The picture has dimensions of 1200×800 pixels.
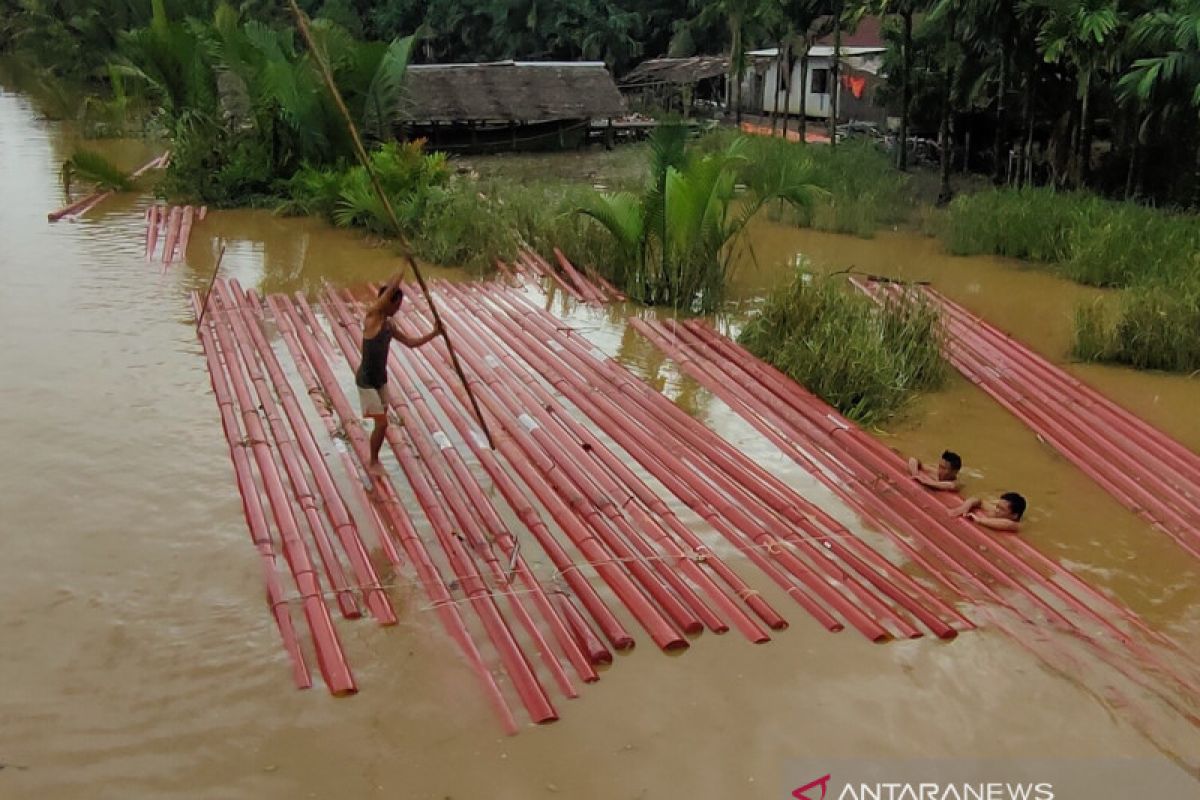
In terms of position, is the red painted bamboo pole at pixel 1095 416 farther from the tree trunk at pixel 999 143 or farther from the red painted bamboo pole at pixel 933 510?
the tree trunk at pixel 999 143

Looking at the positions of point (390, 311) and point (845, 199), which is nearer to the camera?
point (390, 311)

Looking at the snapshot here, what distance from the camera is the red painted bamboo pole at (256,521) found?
10.4 feet

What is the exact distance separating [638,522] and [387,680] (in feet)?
4.21

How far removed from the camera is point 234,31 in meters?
11.5

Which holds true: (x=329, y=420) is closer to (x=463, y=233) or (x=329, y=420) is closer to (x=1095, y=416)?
(x=1095, y=416)

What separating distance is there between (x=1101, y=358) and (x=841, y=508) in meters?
3.06

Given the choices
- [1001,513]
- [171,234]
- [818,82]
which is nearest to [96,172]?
[171,234]

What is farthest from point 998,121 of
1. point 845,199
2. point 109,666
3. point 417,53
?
point 417,53

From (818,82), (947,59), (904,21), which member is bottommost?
(947,59)

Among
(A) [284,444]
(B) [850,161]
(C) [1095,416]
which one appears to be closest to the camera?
(A) [284,444]

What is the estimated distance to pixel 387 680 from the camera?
309cm

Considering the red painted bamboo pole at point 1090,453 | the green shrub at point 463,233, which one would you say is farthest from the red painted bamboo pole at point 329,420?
the red painted bamboo pole at point 1090,453

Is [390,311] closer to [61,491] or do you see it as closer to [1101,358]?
[61,491]

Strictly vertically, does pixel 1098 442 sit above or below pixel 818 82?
below
